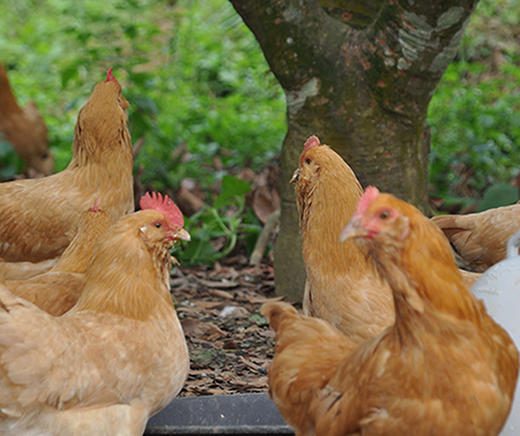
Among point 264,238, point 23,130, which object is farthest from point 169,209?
point 23,130

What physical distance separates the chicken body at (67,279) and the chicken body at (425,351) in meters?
1.49

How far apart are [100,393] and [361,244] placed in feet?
3.84

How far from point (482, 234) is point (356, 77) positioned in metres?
1.20

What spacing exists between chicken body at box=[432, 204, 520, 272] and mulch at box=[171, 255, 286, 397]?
1.25 m

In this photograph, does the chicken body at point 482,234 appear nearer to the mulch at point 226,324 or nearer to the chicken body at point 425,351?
the mulch at point 226,324

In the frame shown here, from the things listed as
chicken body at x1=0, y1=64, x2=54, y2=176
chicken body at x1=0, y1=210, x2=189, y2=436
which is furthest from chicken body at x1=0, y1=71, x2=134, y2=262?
chicken body at x1=0, y1=64, x2=54, y2=176

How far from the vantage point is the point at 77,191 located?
13.4 ft

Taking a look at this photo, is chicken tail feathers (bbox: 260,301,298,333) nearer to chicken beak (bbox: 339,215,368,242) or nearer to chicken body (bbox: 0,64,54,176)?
chicken beak (bbox: 339,215,368,242)

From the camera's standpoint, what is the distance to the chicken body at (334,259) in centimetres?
291

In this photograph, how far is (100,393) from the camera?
8.36 ft

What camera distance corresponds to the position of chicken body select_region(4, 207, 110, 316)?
3.04m

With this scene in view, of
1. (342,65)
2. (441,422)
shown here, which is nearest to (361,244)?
(441,422)

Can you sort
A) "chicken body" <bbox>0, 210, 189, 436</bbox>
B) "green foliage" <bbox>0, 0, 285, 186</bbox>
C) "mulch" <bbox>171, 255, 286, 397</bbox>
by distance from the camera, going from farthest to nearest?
"green foliage" <bbox>0, 0, 285, 186</bbox> → "mulch" <bbox>171, 255, 286, 397</bbox> → "chicken body" <bbox>0, 210, 189, 436</bbox>

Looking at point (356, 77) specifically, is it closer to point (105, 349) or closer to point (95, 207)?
point (95, 207)
